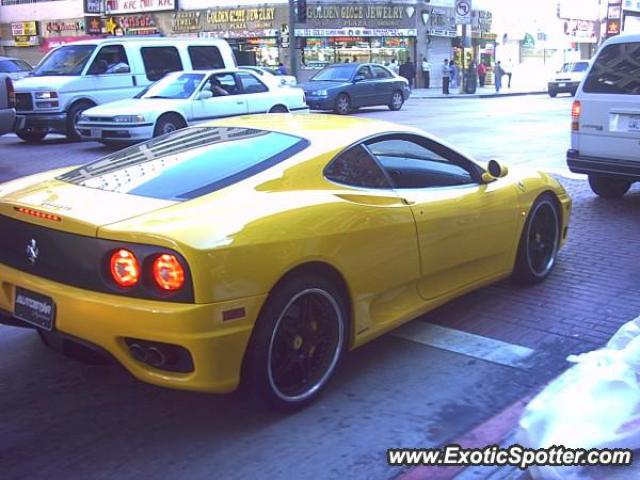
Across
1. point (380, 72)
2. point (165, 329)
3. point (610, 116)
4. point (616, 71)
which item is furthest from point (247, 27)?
point (165, 329)

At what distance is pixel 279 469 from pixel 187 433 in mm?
541

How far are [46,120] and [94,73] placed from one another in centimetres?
142

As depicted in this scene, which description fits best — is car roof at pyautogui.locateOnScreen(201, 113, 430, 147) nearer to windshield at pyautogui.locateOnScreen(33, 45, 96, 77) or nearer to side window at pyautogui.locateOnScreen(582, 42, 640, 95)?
side window at pyautogui.locateOnScreen(582, 42, 640, 95)

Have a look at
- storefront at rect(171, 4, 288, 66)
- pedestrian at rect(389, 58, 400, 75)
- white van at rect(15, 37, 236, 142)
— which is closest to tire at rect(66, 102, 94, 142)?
white van at rect(15, 37, 236, 142)

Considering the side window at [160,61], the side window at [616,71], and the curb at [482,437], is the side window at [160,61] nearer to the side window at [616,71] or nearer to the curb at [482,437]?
the side window at [616,71]

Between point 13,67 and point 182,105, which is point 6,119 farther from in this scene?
point 13,67

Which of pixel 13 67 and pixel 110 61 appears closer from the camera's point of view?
pixel 110 61

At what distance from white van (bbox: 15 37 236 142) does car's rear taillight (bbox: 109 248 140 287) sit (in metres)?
12.0

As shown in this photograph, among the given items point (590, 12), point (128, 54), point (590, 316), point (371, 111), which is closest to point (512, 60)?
point (590, 12)

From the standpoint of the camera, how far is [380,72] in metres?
23.9

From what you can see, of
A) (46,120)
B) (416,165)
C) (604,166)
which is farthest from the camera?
(46,120)

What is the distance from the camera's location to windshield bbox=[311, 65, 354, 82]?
75.2 feet

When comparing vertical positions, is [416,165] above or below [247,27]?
below

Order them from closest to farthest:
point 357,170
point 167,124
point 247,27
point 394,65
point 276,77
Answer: point 357,170 < point 167,124 < point 276,77 < point 394,65 < point 247,27
